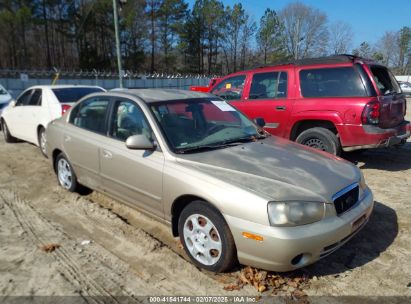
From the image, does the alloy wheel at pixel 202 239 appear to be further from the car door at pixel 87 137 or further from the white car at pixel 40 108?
the white car at pixel 40 108

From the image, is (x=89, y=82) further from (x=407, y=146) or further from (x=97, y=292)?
(x=97, y=292)

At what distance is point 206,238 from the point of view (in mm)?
3219

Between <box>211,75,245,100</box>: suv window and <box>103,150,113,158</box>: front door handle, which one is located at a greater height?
<box>211,75,245,100</box>: suv window

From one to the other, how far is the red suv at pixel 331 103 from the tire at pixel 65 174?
11.6 feet

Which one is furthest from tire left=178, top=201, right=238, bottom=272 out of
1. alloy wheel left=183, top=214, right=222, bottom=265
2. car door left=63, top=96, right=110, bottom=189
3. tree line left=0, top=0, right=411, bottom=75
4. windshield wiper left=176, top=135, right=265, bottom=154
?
tree line left=0, top=0, right=411, bottom=75

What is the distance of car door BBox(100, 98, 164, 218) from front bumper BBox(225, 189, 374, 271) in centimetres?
100

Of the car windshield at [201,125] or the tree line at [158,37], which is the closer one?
the car windshield at [201,125]

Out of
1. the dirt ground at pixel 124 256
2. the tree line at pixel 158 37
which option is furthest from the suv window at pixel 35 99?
the tree line at pixel 158 37

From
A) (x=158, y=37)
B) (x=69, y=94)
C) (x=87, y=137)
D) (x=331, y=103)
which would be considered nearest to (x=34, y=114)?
(x=69, y=94)

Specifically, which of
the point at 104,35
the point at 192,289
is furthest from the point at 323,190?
the point at 104,35

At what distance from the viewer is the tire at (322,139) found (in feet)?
19.9

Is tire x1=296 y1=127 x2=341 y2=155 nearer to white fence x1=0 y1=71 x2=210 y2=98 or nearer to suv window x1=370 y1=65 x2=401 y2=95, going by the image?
suv window x1=370 y1=65 x2=401 y2=95

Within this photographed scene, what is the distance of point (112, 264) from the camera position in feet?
11.1

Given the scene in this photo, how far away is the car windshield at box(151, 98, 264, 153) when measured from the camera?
3.76 metres
